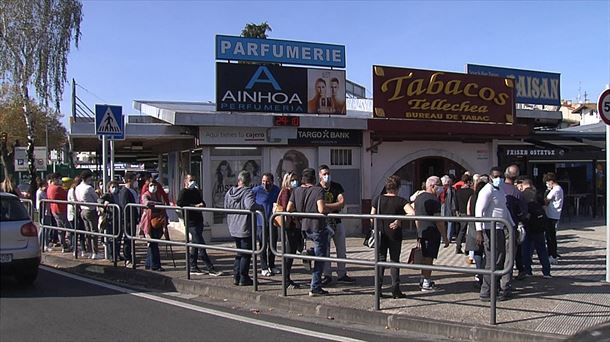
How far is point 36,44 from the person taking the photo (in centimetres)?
3512

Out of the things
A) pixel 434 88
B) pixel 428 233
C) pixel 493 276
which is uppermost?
pixel 434 88

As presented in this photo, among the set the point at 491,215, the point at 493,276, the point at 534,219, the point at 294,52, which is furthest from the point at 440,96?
the point at 493,276

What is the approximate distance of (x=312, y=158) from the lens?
640 inches

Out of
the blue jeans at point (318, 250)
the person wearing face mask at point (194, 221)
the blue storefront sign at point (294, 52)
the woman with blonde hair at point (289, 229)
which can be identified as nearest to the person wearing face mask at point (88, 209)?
the person wearing face mask at point (194, 221)

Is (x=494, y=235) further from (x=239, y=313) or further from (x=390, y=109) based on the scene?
(x=390, y=109)

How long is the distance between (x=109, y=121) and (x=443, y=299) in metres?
7.63

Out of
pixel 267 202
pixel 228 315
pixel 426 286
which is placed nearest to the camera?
pixel 228 315

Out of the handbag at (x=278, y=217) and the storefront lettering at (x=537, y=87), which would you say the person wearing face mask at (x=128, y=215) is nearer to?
the handbag at (x=278, y=217)

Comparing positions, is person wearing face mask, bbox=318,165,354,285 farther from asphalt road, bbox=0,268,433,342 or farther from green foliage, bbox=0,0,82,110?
green foliage, bbox=0,0,82,110

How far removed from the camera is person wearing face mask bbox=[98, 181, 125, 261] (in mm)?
10938

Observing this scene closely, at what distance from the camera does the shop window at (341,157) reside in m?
16.5

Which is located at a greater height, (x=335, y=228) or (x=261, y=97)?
(x=261, y=97)

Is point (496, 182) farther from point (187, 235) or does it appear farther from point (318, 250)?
point (187, 235)

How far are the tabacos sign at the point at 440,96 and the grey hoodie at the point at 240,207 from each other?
7785 millimetres
